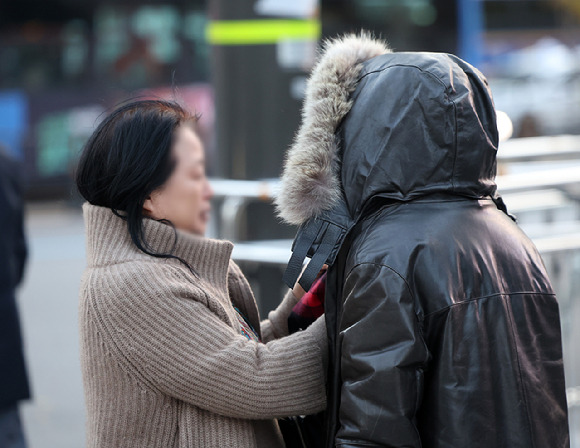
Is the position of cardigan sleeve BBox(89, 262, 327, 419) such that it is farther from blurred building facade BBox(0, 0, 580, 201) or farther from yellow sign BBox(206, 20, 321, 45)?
yellow sign BBox(206, 20, 321, 45)

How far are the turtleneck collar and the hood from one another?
0.21 m

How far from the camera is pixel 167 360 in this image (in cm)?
172

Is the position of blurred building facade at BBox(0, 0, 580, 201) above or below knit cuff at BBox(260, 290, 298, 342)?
above

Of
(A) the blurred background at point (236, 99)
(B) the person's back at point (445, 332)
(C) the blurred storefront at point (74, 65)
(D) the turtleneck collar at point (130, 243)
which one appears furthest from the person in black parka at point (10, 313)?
(C) the blurred storefront at point (74, 65)

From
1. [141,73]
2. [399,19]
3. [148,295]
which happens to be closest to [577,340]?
[148,295]

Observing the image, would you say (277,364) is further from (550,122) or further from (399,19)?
(550,122)

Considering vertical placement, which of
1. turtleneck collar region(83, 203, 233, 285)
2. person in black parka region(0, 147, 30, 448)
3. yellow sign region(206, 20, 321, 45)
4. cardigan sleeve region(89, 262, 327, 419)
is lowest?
person in black parka region(0, 147, 30, 448)

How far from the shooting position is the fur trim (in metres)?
1.76

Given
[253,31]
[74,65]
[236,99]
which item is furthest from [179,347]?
[74,65]

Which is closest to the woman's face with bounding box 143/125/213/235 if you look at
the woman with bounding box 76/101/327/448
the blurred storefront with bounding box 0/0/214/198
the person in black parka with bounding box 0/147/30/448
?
the woman with bounding box 76/101/327/448

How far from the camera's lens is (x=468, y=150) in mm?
1650

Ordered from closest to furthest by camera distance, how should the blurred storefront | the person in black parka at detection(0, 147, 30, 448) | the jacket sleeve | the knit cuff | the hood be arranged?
the jacket sleeve < the hood < the knit cuff < the person in black parka at detection(0, 147, 30, 448) < the blurred storefront

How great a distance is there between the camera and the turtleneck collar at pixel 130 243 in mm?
1794

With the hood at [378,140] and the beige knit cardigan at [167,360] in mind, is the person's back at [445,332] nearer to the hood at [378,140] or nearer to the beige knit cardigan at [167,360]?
the hood at [378,140]
